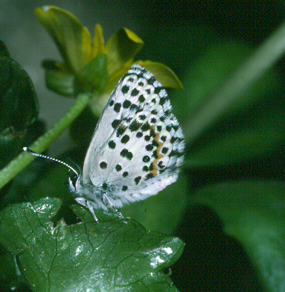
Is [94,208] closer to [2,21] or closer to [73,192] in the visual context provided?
[73,192]

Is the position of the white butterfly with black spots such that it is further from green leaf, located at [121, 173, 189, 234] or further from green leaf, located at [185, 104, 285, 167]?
green leaf, located at [185, 104, 285, 167]

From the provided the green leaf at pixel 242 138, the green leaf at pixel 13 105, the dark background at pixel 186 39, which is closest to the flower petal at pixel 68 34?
the green leaf at pixel 13 105

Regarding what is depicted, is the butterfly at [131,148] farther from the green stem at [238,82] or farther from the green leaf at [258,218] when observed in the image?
the green stem at [238,82]

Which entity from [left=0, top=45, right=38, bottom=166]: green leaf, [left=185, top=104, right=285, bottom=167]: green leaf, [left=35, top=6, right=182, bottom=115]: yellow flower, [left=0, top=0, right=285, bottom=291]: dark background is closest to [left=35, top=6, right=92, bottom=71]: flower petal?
[left=35, top=6, right=182, bottom=115]: yellow flower

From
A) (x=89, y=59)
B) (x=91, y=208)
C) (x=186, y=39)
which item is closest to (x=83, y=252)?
(x=91, y=208)

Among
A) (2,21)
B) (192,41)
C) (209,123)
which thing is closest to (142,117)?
(209,123)
